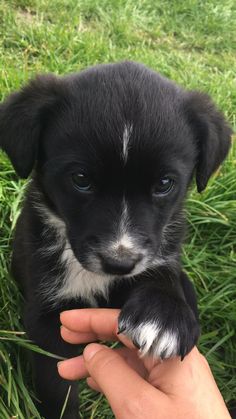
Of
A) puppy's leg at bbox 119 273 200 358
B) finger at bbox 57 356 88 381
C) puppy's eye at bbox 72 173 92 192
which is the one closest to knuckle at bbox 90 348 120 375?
puppy's leg at bbox 119 273 200 358

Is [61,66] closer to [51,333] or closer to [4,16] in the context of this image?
[4,16]

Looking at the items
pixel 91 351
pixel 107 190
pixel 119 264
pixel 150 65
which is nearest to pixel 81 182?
pixel 107 190

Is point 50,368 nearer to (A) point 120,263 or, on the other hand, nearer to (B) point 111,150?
(A) point 120,263

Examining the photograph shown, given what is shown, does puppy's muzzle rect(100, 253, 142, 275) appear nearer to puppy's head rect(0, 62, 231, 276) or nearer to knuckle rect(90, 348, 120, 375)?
puppy's head rect(0, 62, 231, 276)

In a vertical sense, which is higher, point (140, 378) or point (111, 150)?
point (111, 150)

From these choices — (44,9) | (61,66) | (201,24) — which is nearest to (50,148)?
(61,66)

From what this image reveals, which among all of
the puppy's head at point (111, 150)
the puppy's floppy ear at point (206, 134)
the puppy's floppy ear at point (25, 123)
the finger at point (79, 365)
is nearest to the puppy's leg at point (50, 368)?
the finger at point (79, 365)
